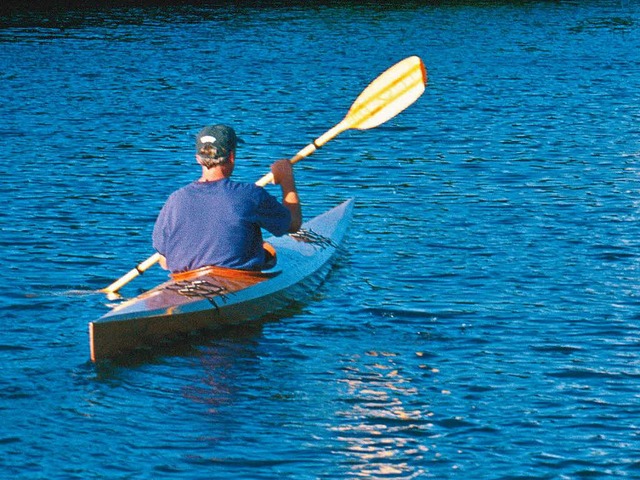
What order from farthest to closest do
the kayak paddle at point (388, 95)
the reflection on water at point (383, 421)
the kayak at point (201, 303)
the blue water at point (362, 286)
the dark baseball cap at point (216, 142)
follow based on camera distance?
1. the kayak paddle at point (388, 95)
2. the dark baseball cap at point (216, 142)
3. the kayak at point (201, 303)
4. the blue water at point (362, 286)
5. the reflection on water at point (383, 421)

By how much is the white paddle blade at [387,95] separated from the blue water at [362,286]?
136 centimetres

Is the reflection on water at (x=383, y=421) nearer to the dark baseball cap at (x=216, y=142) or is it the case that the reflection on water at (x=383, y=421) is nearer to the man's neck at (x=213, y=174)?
the man's neck at (x=213, y=174)

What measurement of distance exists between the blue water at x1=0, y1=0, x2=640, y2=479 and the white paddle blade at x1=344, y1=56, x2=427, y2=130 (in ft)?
4.46

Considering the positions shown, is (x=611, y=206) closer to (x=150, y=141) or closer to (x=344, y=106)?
(x=150, y=141)

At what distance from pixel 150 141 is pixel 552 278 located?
9.74 m

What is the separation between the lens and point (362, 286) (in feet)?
37.9

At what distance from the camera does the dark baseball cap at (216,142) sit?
923cm

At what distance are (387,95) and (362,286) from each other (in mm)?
1762

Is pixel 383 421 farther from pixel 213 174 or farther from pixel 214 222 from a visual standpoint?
pixel 213 174

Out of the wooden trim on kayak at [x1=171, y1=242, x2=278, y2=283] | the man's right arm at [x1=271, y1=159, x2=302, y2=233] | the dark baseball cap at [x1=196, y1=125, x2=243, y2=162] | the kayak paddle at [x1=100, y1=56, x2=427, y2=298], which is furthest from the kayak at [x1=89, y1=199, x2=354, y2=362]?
the kayak paddle at [x1=100, y1=56, x2=427, y2=298]

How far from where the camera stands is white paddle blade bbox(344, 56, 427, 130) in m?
12.0

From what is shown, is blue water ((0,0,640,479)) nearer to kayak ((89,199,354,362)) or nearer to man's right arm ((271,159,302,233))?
kayak ((89,199,354,362))

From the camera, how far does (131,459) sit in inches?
291

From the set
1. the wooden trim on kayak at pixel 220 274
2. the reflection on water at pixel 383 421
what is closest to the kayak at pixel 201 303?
the wooden trim on kayak at pixel 220 274
